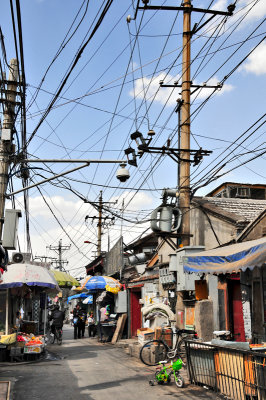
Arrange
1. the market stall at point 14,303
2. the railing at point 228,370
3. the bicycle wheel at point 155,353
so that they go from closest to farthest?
the railing at point 228,370
the bicycle wheel at point 155,353
the market stall at point 14,303

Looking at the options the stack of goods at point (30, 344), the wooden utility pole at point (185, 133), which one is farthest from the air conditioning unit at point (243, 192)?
the stack of goods at point (30, 344)

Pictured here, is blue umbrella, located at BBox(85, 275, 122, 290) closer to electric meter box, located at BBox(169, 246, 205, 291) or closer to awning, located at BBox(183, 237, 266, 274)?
electric meter box, located at BBox(169, 246, 205, 291)

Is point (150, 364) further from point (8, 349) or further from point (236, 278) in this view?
point (8, 349)

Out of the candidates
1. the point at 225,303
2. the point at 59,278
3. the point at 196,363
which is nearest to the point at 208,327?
the point at 225,303

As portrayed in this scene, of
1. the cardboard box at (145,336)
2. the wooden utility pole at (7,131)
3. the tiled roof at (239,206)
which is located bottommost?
the cardboard box at (145,336)

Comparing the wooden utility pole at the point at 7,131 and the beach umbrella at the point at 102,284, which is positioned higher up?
the wooden utility pole at the point at 7,131

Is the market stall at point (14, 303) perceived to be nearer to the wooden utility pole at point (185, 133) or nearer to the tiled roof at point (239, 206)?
the wooden utility pole at point (185, 133)

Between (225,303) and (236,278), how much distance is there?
1.11 metres

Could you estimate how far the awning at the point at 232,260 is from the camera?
330 inches

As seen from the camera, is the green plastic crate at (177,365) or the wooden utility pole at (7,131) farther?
the wooden utility pole at (7,131)

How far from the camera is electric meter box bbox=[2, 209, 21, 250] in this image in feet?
33.0

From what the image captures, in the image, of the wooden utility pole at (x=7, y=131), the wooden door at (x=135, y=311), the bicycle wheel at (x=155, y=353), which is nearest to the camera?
the wooden utility pole at (x=7, y=131)

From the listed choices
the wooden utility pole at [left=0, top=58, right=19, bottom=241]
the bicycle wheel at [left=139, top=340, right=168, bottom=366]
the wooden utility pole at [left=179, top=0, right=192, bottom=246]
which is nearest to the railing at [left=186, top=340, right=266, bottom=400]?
the bicycle wheel at [left=139, top=340, right=168, bottom=366]

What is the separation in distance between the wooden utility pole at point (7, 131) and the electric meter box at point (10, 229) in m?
0.32
